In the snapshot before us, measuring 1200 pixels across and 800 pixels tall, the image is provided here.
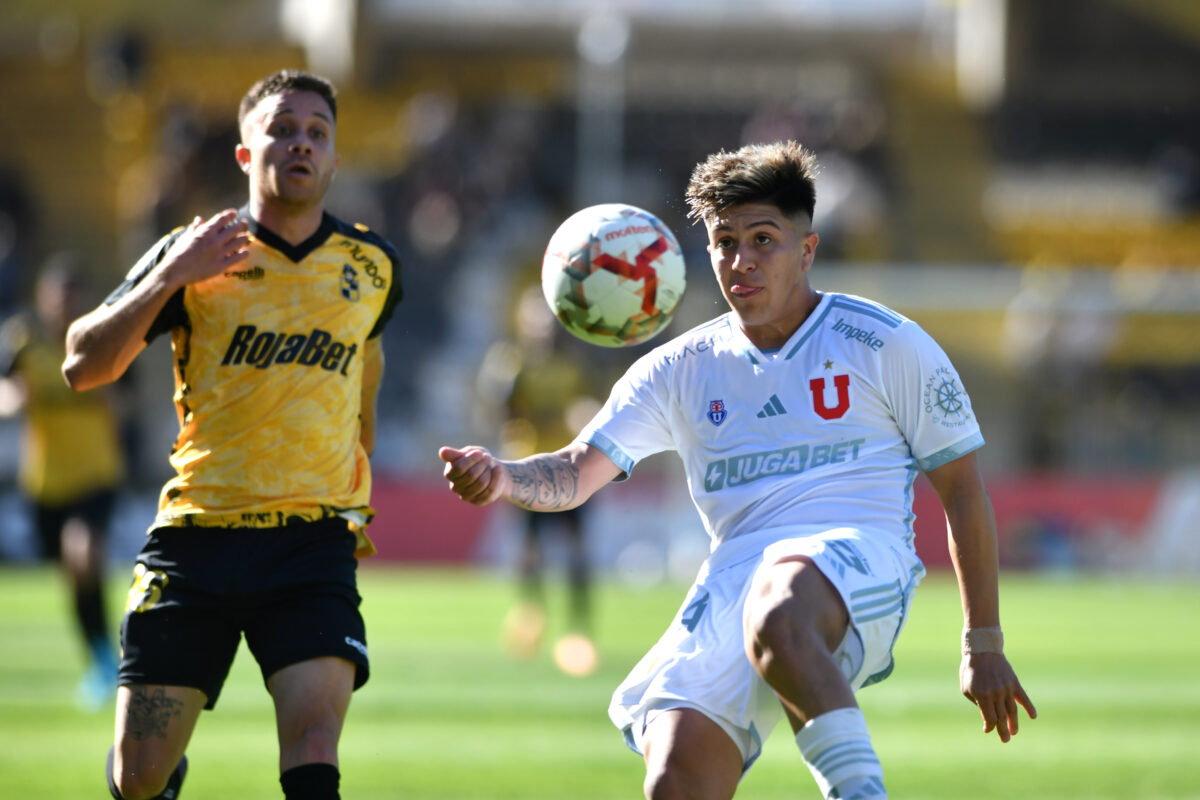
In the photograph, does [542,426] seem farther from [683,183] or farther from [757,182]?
[683,183]

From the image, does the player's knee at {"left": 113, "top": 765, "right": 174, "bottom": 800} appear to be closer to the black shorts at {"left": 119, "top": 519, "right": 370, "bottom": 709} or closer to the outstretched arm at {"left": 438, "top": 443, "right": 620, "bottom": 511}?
the black shorts at {"left": 119, "top": 519, "right": 370, "bottom": 709}

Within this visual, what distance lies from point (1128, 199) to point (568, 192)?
10.5 metres

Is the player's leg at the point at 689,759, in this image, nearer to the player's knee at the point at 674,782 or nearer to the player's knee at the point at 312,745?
the player's knee at the point at 674,782

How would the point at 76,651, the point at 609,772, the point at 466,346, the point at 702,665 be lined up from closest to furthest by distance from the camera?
the point at 702,665 → the point at 609,772 → the point at 76,651 → the point at 466,346

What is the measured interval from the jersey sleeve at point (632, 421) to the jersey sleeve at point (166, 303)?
1.34m

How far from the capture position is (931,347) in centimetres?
489

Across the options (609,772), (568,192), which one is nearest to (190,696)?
(609,772)

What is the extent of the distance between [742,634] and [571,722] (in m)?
5.48

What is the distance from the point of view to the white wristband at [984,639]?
4711 millimetres

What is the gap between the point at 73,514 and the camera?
38.7 feet

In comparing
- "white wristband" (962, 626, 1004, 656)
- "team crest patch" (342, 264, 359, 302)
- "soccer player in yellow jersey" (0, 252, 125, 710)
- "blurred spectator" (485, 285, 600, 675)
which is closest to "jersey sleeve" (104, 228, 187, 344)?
"team crest patch" (342, 264, 359, 302)

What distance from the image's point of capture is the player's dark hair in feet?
18.0

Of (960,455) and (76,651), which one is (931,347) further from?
(76,651)

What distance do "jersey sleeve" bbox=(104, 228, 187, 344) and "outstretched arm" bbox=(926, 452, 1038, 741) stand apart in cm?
237
